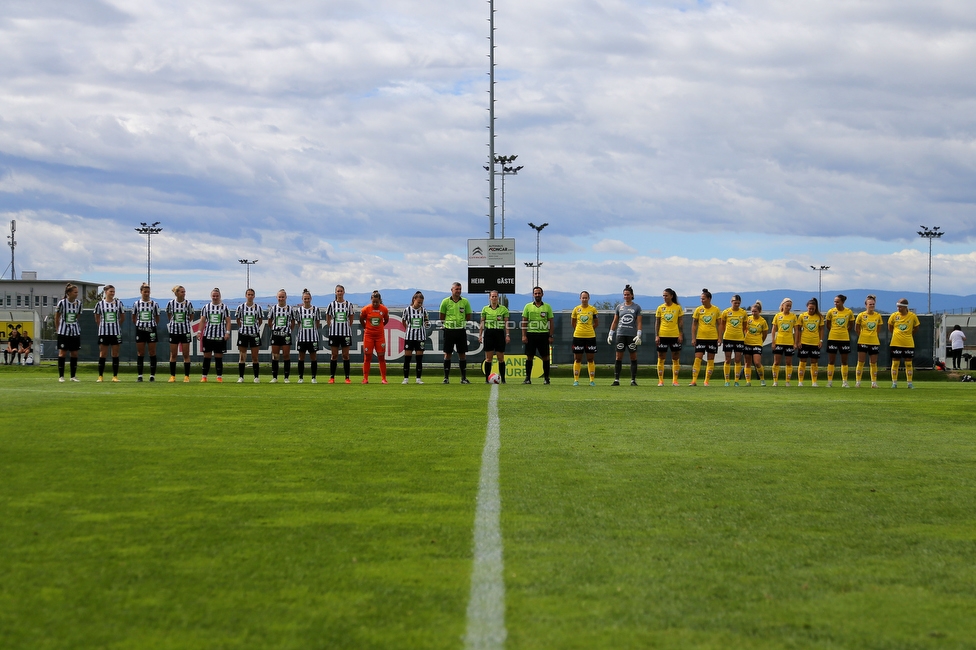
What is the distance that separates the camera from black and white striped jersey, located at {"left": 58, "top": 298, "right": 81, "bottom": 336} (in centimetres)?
2017

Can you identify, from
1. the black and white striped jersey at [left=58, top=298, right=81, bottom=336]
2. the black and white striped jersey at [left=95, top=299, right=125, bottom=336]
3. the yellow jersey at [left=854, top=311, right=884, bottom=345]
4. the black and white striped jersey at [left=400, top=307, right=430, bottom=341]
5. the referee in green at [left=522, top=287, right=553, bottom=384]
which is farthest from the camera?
the yellow jersey at [left=854, top=311, right=884, bottom=345]

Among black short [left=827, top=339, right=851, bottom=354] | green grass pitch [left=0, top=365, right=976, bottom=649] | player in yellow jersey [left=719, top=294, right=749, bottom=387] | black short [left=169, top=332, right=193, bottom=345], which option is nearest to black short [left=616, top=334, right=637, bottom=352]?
player in yellow jersey [left=719, top=294, right=749, bottom=387]

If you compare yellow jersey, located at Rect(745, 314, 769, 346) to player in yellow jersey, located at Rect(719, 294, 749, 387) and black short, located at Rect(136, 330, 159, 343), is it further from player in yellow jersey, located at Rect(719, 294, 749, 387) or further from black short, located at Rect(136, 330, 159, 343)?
black short, located at Rect(136, 330, 159, 343)

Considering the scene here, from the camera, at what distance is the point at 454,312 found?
2123cm

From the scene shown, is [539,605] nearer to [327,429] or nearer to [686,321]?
[327,429]

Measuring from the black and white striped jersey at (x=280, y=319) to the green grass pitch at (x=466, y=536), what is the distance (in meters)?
11.0

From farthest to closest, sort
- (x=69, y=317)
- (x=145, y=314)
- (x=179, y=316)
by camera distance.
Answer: (x=179, y=316), (x=145, y=314), (x=69, y=317)

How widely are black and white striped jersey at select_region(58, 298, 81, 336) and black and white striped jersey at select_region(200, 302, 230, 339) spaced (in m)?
2.52

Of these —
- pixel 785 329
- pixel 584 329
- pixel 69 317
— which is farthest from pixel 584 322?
pixel 69 317

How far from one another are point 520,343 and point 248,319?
38.5 feet

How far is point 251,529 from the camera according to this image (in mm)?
5312

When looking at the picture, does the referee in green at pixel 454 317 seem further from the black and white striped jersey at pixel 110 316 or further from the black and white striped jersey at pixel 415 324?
the black and white striped jersey at pixel 110 316

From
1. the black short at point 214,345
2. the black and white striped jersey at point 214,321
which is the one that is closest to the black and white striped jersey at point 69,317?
the black and white striped jersey at point 214,321

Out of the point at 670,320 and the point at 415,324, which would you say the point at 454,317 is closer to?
the point at 415,324
